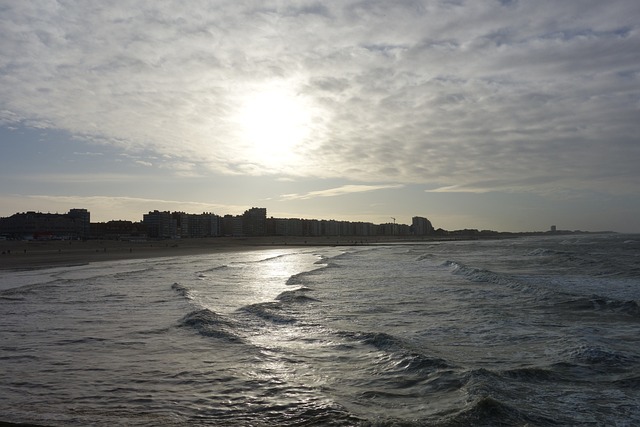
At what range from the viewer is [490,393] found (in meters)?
7.55

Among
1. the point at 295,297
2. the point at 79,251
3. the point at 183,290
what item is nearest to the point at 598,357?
the point at 295,297

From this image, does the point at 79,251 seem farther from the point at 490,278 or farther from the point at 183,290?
the point at 490,278

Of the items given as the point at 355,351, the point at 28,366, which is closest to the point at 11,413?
the point at 28,366

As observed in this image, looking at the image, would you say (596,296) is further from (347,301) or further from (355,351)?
(355,351)

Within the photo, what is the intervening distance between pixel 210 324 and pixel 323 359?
181 inches

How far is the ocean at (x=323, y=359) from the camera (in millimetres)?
6934

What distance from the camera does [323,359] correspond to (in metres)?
10.0

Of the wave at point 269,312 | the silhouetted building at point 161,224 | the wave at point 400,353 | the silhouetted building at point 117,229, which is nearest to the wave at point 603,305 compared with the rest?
the wave at point 400,353

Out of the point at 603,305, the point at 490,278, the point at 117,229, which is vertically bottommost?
the point at 603,305

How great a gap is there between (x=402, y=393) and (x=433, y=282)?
55.8ft

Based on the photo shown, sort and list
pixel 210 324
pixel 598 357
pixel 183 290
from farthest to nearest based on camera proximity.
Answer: pixel 183 290 → pixel 210 324 → pixel 598 357

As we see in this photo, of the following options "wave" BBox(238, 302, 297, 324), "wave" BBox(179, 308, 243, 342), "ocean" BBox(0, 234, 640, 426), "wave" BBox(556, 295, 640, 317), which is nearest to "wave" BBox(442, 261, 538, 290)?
"ocean" BBox(0, 234, 640, 426)

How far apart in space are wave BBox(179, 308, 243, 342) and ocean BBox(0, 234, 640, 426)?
0.26ft

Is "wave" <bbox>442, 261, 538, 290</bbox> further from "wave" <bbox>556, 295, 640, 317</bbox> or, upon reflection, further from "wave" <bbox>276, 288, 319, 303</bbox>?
"wave" <bbox>276, 288, 319, 303</bbox>
